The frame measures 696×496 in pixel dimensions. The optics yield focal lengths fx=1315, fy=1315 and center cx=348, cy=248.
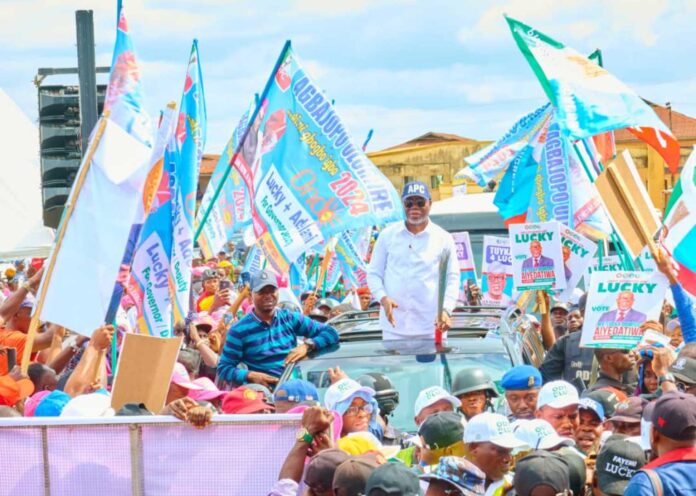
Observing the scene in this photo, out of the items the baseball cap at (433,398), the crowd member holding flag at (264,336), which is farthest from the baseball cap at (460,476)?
the crowd member holding flag at (264,336)

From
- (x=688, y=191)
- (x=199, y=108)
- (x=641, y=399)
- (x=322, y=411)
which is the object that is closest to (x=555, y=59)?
(x=688, y=191)

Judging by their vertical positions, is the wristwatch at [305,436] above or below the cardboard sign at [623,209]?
below

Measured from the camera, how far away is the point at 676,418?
462cm

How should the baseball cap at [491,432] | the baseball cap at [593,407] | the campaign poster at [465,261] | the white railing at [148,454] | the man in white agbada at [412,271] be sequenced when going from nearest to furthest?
1. the baseball cap at [491,432]
2. the white railing at [148,454]
3. the baseball cap at [593,407]
4. the man in white agbada at [412,271]
5. the campaign poster at [465,261]

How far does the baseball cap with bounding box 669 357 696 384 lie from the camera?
6.18 metres

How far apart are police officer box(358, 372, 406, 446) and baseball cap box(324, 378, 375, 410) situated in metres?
0.45

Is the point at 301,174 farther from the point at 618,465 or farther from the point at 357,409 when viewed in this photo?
the point at 618,465

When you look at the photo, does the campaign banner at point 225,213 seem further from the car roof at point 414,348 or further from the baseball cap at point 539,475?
the baseball cap at point 539,475

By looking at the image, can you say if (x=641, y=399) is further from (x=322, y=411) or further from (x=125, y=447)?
(x=125, y=447)

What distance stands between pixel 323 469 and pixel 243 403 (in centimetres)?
164

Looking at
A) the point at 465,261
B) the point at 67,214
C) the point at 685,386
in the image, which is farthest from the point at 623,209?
the point at 465,261

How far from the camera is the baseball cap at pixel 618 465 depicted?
4.97m

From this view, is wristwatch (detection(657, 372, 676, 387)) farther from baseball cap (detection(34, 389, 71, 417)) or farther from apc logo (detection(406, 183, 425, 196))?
baseball cap (detection(34, 389, 71, 417))

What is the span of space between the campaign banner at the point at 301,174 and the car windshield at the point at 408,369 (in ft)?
11.7
